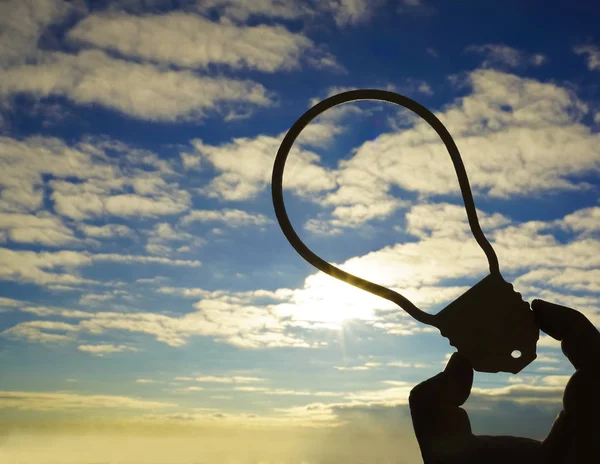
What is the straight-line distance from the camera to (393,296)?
6.27 metres

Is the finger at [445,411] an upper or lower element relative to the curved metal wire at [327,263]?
lower

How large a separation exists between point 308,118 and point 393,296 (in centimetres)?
214

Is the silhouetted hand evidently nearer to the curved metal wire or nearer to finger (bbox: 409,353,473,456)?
finger (bbox: 409,353,473,456)

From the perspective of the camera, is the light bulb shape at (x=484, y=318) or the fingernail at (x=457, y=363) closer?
the light bulb shape at (x=484, y=318)

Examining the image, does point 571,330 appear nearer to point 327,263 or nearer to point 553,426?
point 553,426

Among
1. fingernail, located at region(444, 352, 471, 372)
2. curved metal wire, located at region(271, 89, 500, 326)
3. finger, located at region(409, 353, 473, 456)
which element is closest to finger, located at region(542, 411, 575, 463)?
finger, located at region(409, 353, 473, 456)

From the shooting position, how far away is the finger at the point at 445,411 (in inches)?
246

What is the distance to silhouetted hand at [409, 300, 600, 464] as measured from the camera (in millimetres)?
5992

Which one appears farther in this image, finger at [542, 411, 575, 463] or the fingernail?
the fingernail

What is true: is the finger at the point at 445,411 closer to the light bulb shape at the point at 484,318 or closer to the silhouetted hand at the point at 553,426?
the silhouetted hand at the point at 553,426

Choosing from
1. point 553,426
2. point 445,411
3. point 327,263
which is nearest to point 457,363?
point 445,411

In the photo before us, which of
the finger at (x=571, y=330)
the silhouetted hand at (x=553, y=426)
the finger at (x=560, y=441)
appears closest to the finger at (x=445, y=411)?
the silhouetted hand at (x=553, y=426)

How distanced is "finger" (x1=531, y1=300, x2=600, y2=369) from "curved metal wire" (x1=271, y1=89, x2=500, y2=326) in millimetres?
663

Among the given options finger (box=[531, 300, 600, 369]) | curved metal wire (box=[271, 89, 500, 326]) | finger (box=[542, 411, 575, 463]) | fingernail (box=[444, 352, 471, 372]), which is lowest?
finger (box=[542, 411, 575, 463])
